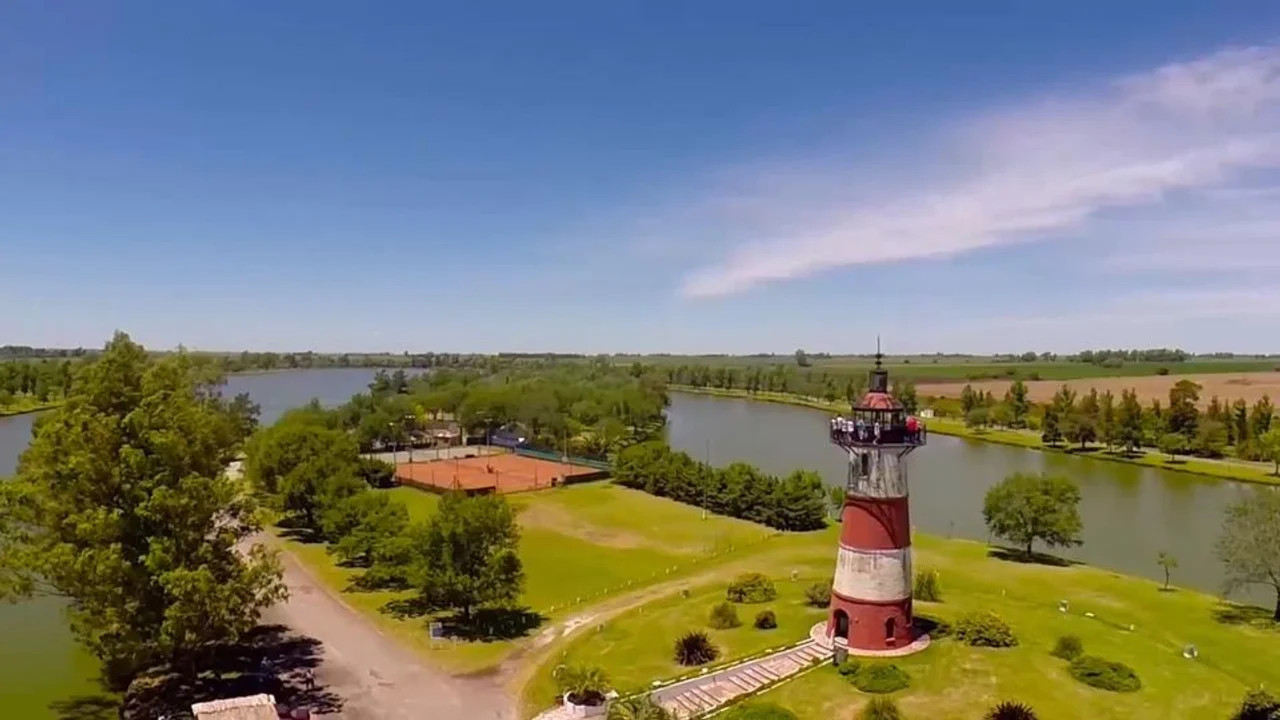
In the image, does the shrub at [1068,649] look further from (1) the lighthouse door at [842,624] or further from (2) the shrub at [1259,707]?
(1) the lighthouse door at [842,624]

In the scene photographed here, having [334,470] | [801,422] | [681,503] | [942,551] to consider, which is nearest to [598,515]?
[681,503]

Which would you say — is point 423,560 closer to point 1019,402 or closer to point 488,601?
point 488,601

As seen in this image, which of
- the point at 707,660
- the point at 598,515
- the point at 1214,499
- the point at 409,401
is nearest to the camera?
the point at 707,660

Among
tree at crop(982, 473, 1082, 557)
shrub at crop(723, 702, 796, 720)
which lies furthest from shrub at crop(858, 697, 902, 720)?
tree at crop(982, 473, 1082, 557)

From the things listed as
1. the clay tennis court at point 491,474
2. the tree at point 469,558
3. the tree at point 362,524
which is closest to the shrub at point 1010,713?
the tree at point 469,558

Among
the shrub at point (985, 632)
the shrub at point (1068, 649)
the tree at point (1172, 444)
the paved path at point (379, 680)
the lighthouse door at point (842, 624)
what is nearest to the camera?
the paved path at point (379, 680)

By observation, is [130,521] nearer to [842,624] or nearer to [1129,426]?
[842,624]

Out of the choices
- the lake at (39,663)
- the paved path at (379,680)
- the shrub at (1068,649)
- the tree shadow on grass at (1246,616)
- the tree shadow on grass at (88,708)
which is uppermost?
the shrub at (1068,649)
